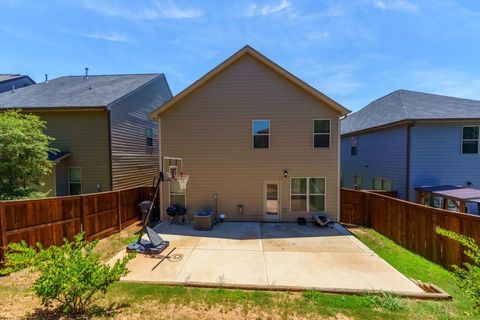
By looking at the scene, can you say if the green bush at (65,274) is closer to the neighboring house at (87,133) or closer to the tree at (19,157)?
the tree at (19,157)

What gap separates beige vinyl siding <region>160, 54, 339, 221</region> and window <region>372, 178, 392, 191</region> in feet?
16.2

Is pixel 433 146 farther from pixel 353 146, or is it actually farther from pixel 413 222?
pixel 353 146

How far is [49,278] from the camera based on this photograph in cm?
375

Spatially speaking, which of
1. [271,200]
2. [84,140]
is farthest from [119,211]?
[271,200]

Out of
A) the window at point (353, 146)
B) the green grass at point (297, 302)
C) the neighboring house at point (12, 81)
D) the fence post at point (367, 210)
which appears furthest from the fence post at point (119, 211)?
the window at point (353, 146)

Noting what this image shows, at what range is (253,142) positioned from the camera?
1111 cm

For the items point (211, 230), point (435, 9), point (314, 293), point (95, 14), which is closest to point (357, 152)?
point (435, 9)

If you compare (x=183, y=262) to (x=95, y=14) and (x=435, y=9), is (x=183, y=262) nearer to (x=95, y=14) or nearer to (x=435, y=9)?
A: (x=95, y=14)

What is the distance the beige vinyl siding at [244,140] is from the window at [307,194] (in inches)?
9.6

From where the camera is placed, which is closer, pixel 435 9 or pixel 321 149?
pixel 435 9

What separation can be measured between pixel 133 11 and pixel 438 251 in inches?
506

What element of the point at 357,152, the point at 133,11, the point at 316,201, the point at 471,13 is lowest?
the point at 316,201

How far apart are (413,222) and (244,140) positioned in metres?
7.03

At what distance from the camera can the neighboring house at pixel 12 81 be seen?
1808 centimetres
